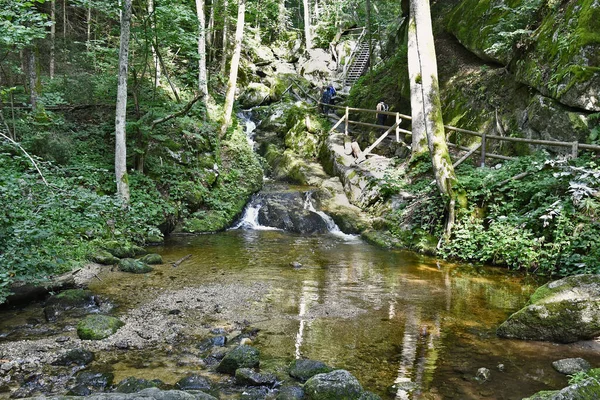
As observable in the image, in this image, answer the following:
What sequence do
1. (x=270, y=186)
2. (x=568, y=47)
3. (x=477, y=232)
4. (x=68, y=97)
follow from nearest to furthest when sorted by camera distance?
(x=477, y=232) < (x=568, y=47) < (x=68, y=97) < (x=270, y=186)

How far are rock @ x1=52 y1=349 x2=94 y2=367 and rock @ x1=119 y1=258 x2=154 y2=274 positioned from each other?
3.81m

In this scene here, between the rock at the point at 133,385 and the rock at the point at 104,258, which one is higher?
the rock at the point at 104,258

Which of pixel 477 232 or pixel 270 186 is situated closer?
pixel 477 232

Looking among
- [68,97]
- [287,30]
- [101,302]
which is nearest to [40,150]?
[68,97]

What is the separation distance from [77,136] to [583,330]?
12839mm

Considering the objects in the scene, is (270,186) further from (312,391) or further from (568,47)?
(312,391)

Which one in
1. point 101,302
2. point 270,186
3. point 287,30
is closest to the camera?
point 101,302

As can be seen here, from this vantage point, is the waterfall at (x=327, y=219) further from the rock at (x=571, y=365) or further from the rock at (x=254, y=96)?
the rock at (x=254, y=96)

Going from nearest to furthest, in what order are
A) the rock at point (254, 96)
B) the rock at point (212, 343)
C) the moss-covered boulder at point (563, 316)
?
the rock at point (212, 343), the moss-covered boulder at point (563, 316), the rock at point (254, 96)

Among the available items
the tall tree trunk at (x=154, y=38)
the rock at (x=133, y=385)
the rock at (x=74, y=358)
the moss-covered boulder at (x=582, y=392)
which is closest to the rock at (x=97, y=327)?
the rock at (x=74, y=358)

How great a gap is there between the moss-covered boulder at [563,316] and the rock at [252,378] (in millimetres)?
3577

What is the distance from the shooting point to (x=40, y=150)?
35.5ft

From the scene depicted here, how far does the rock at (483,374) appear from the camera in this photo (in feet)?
16.3

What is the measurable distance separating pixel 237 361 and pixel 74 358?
6.28 ft
